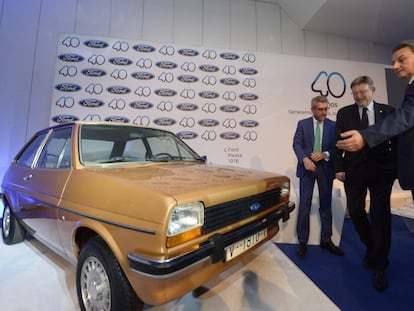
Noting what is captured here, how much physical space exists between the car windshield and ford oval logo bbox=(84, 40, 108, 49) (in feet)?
9.18

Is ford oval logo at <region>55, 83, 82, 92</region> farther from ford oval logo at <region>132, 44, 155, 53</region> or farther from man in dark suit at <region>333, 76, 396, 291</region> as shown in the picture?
man in dark suit at <region>333, 76, 396, 291</region>

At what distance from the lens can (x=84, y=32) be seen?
3.98 meters

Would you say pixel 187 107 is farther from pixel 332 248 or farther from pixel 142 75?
pixel 332 248

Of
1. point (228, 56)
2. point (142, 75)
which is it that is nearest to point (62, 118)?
point (142, 75)

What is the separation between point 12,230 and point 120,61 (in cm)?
307

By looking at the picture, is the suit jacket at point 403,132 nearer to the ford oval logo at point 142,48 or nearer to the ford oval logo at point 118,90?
the ford oval logo at point 118,90

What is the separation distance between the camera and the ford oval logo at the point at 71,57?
11.9 ft

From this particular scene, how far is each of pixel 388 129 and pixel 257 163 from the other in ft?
9.17

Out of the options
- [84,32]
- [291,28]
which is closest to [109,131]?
[84,32]

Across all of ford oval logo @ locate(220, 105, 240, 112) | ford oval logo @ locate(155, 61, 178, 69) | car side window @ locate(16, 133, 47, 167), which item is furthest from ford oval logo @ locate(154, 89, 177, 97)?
car side window @ locate(16, 133, 47, 167)

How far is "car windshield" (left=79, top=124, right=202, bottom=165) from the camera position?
1533 mm

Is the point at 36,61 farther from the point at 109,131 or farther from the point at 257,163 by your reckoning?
the point at 257,163

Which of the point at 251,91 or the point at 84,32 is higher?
the point at 84,32

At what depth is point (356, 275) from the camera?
1.82 m
